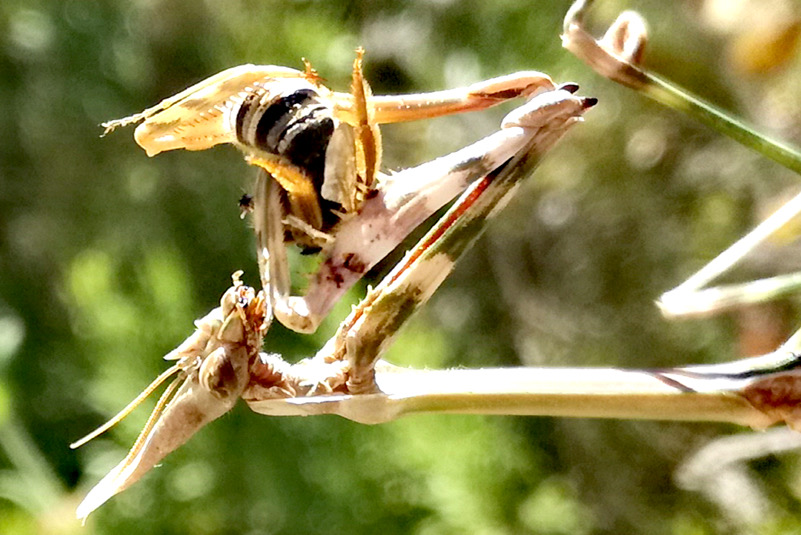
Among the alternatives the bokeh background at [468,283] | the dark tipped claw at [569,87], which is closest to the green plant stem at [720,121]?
the dark tipped claw at [569,87]

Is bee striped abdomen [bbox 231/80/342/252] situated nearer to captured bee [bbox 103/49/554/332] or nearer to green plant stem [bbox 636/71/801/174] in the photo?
captured bee [bbox 103/49/554/332]

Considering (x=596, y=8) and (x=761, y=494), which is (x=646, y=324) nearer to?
(x=761, y=494)

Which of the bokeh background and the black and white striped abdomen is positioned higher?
the black and white striped abdomen

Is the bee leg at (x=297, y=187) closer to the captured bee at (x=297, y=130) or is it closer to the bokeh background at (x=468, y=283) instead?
the captured bee at (x=297, y=130)

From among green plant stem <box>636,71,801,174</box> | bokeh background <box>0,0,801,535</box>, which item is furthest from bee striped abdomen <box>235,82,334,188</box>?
bokeh background <box>0,0,801,535</box>

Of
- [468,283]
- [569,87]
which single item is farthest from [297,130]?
[468,283]

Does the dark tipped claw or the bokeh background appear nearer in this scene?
the dark tipped claw

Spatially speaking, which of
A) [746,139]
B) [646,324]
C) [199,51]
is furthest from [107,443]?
[746,139]
